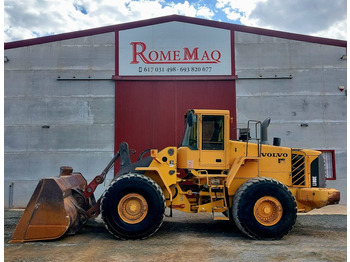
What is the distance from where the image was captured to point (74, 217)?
7559 millimetres

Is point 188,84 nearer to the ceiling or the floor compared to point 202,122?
nearer to the ceiling

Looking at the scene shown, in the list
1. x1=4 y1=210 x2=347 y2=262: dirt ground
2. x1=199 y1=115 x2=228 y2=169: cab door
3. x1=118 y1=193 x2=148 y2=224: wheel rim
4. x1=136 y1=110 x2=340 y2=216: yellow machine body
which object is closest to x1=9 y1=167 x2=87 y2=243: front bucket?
x1=4 y1=210 x2=347 y2=262: dirt ground

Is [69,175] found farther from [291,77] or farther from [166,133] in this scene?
[291,77]

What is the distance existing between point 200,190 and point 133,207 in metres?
1.74

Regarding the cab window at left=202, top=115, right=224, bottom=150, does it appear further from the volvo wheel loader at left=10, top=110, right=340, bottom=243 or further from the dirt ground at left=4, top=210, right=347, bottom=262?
the dirt ground at left=4, top=210, right=347, bottom=262

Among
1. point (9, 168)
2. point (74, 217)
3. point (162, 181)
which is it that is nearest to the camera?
point (74, 217)

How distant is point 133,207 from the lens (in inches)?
297

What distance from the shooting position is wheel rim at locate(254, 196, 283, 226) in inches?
298

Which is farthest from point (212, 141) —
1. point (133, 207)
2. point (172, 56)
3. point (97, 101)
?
point (97, 101)

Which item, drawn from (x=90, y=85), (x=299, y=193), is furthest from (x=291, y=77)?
(x=90, y=85)

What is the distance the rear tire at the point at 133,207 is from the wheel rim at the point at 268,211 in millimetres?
2171

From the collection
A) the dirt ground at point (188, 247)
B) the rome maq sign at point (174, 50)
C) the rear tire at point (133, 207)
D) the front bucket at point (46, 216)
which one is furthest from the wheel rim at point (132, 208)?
the rome maq sign at point (174, 50)

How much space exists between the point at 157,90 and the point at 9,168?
6995 mm

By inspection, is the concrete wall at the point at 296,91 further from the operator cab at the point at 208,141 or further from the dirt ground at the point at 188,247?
the operator cab at the point at 208,141
